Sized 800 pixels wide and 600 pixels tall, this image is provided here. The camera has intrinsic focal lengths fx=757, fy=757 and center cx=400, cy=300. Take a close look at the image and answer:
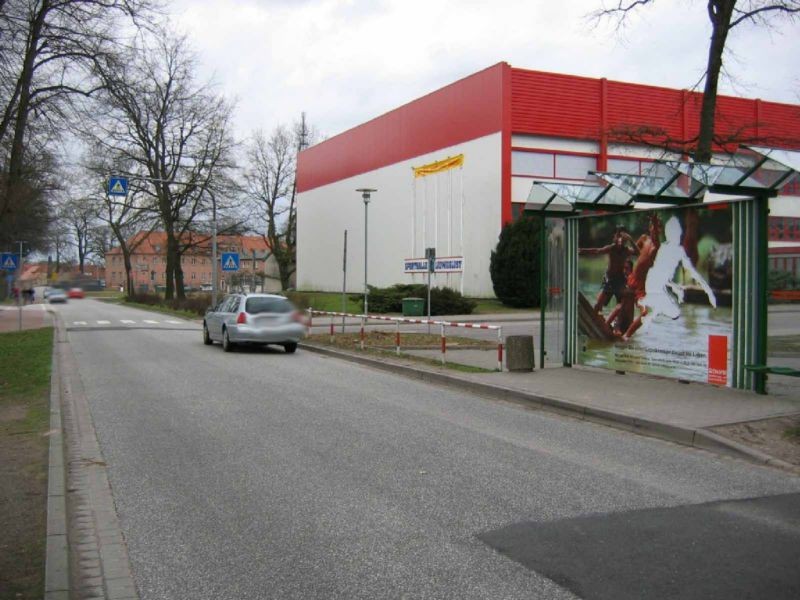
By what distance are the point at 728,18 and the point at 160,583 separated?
1842cm

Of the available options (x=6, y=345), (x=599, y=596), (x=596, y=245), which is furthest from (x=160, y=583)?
(x=6, y=345)

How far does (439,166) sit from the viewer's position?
4566 centimetres

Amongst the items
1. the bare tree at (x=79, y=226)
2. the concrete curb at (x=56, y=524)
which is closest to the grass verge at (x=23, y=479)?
the concrete curb at (x=56, y=524)

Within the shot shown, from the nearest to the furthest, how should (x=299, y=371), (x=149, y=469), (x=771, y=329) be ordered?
(x=149, y=469), (x=299, y=371), (x=771, y=329)

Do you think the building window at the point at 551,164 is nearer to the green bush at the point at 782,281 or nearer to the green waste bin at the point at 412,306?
the green waste bin at the point at 412,306

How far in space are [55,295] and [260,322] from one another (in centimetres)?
1051

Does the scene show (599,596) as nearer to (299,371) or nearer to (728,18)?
(299,371)

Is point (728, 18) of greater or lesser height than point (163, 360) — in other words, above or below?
above

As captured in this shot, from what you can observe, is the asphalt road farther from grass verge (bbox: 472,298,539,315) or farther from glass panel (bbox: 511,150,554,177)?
glass panel (bbox: 511,150,554,177)

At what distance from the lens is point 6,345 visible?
1994 cm

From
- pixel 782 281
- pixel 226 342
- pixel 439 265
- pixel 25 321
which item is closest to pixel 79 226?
pixel 226 342

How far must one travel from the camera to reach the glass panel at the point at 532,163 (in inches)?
1647

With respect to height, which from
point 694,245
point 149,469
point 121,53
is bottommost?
point 149,469

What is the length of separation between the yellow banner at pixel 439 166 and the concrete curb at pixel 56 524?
37012 millimetres
